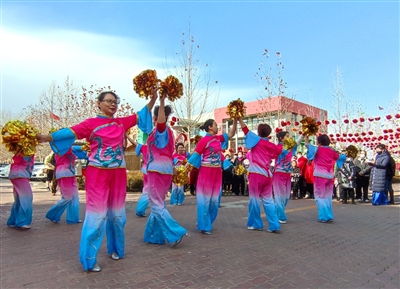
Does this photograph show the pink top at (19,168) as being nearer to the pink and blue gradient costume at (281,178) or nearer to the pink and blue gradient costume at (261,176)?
the pink and blue gradient costume at (261,176)

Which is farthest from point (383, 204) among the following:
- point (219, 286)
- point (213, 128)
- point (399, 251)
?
point (219, 286)

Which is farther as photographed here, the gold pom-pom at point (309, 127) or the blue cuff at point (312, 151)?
the blue cuff at point (312, 151)

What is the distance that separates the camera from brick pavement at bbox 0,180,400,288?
12.8ft

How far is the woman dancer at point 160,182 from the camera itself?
16.8 ft

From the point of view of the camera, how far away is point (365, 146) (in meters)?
18.2

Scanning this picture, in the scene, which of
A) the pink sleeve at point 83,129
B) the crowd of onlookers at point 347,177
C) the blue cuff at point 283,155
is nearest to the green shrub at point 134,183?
the crowd of onlookers at point 347,177

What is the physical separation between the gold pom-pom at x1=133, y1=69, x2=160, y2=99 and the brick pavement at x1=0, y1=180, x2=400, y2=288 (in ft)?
7.49

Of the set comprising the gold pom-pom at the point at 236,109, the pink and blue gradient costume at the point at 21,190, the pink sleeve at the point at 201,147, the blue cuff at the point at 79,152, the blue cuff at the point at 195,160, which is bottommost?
the pink and blue gradient costume at the point at 21,190

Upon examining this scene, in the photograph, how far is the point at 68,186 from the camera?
7.43 meters

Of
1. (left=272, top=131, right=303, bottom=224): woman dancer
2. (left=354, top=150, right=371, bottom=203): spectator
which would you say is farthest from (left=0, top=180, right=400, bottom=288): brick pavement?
(left=354, top=150, right=371, bottom=203): spectator

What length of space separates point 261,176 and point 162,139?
2.42m

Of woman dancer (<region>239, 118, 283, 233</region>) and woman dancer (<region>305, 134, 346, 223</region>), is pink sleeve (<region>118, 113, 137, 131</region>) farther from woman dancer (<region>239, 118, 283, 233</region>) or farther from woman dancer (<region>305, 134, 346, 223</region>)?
woman dancer (<region>305, 134, 346, 223</region>)

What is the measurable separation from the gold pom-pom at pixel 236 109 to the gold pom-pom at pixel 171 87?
1.78 metres

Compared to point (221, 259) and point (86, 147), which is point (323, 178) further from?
point (86, 147)
